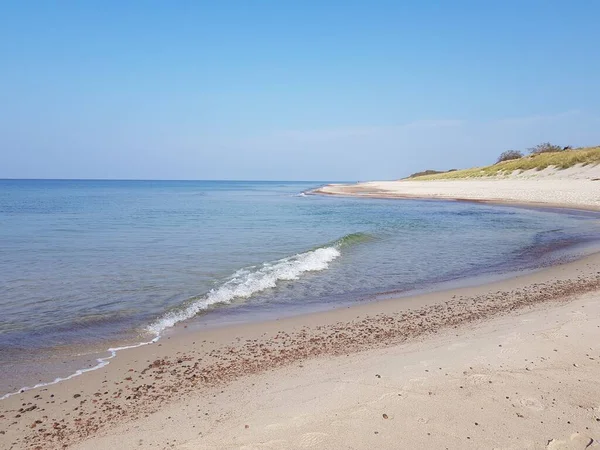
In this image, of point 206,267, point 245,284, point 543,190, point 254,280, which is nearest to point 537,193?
point 543,190

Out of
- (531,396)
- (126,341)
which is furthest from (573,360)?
(126,341)

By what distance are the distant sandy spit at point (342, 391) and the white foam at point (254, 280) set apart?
1.06 meters

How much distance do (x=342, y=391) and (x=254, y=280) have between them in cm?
666

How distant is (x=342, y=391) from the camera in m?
4.93

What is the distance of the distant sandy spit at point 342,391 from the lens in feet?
13.4

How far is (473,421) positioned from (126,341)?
547 centimetres

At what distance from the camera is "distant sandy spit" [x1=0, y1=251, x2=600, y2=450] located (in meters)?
4.07

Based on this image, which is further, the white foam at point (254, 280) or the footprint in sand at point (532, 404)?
the white foam at point (254, 280)

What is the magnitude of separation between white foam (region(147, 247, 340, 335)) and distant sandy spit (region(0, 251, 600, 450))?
106cm

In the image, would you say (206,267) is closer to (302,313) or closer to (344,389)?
(302,313)

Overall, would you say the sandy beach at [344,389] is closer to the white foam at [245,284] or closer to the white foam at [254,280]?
the white foam at [245,284]

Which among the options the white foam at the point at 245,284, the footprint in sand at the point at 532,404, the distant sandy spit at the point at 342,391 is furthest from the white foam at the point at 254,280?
the footprint in sand at the point at 532,404

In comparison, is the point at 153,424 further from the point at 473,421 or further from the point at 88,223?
the point at 88,223

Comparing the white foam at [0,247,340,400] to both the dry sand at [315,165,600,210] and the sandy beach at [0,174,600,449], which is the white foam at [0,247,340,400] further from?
the dry sand at [315,165,600,210]
